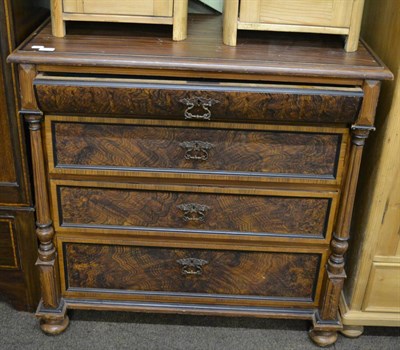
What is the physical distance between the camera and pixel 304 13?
145 centimetres

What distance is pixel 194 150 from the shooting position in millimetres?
1455

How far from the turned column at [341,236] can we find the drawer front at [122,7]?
0.54m

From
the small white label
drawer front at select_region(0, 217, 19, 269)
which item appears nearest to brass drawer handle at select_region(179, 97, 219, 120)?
the small white label

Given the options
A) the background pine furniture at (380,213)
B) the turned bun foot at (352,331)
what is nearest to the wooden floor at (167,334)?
the turned bun foot at (352,331)

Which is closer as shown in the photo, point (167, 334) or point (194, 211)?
point (194, 211)

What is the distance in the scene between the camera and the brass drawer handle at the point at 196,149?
4.75 feet

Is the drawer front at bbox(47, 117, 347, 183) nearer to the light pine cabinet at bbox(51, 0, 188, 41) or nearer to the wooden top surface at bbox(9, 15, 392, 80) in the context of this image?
the wooden top surface at bbox(9, 15, 392, 80)

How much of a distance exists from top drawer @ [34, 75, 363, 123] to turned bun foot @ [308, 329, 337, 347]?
0.68m

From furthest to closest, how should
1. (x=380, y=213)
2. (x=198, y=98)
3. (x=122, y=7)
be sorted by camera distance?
1. (x=380, y=213)
2. (x=122, y=7)
3. (x=198, y=98)

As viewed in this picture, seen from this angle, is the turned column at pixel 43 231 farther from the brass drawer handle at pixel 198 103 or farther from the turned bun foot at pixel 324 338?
the turned bun foot at pixel 324 338

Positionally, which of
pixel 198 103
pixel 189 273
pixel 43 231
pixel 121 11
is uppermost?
pixel 121 11

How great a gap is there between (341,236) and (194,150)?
1.51 ft

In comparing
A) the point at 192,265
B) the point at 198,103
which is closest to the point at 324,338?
the point at 192,265

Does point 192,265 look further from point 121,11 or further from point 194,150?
point 121,11
